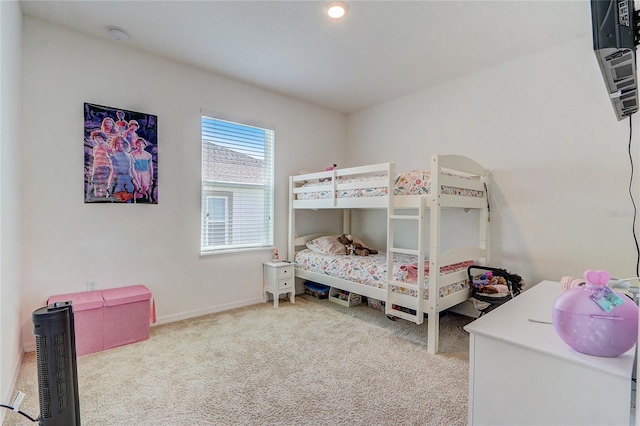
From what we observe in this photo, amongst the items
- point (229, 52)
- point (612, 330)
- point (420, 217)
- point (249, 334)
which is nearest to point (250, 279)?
point (249, 334)

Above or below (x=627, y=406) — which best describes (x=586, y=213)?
above

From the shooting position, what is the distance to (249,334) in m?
2.66

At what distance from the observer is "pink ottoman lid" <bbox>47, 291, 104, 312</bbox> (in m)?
2.26

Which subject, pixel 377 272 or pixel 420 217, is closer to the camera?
pixel 420 217

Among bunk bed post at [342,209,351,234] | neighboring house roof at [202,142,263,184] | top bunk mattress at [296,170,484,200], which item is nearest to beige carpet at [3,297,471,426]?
top bunk mattress at [296,170,484,200]

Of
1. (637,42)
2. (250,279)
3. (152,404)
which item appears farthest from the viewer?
(250,279)

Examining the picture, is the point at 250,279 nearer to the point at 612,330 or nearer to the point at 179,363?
the point at 179,363

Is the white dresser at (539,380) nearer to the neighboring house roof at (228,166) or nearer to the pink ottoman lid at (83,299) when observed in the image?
the pink ottoman lid at (83,299)

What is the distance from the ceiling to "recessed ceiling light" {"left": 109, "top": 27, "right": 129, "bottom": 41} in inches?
1.6

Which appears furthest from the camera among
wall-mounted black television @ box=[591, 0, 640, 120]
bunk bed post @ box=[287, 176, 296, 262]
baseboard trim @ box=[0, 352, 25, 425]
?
bunk bed post @ box=[287, 176, 296, 262]

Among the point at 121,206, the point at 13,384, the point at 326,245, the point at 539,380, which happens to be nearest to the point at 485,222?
the point at 326,245

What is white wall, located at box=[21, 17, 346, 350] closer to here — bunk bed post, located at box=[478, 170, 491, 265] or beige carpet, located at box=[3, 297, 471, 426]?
beige carpet, located at box=[3, 297, 471, 426]

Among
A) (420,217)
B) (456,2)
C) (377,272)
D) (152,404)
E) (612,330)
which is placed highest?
(456,2)

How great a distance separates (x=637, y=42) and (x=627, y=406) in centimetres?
96
